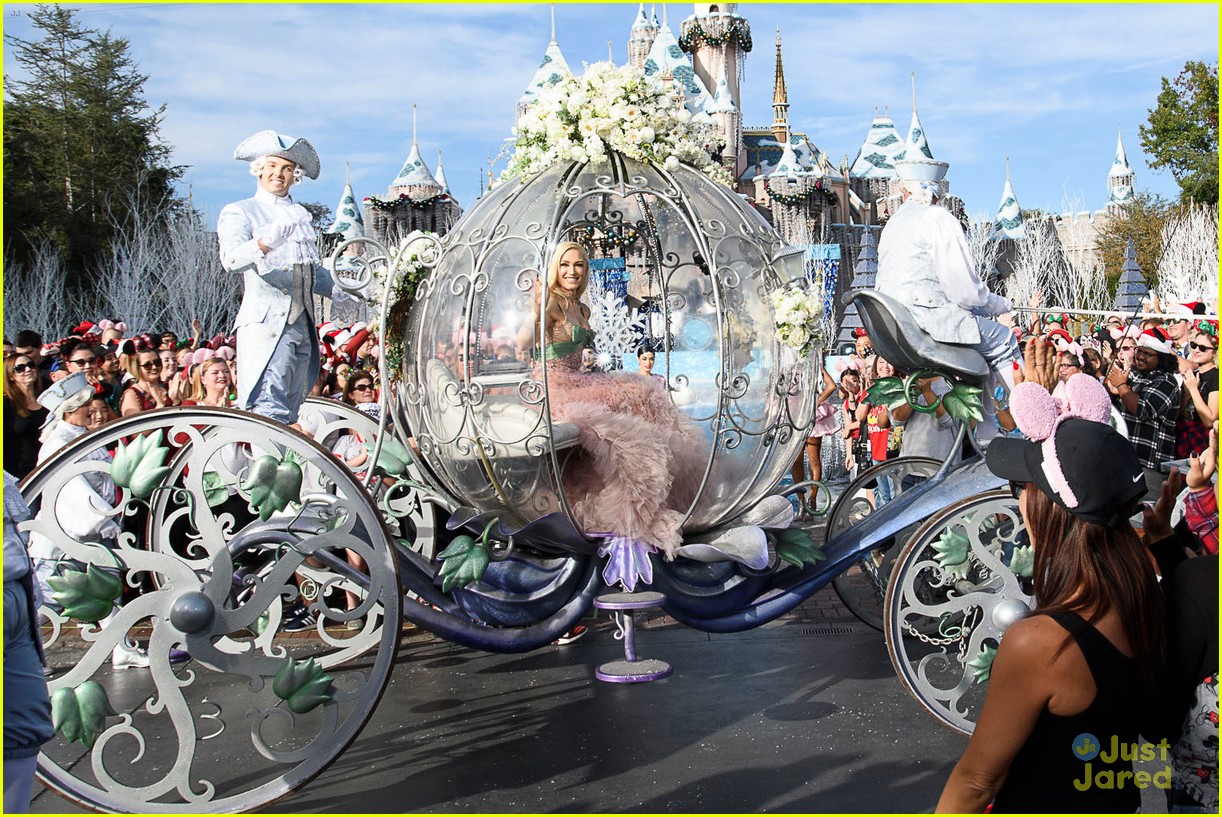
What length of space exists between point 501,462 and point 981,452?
1.92m

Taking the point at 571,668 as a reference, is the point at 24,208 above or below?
above

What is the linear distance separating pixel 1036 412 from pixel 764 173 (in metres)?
51.5

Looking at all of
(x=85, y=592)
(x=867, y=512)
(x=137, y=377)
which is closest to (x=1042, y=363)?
(x=867, y=512)

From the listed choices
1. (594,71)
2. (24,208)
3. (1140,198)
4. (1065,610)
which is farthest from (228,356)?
(1140,198)

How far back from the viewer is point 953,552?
12.7ft

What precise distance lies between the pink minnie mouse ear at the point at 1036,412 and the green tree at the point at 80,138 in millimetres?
30999

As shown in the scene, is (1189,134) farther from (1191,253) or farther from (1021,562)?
(1021,562)

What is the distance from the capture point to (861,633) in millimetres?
5512

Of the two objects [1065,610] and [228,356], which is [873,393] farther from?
[228,356]

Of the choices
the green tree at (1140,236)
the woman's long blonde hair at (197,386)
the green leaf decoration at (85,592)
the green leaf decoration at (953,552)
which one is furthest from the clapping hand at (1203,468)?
the green tree at (1140,236)

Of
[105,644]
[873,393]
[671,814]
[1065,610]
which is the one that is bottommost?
[671,814]

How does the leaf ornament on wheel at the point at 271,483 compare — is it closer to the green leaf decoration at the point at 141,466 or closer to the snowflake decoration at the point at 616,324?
the green leaf decoration at the point at 141,466

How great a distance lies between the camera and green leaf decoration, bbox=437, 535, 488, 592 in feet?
12.3

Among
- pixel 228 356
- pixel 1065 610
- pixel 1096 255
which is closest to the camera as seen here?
pixel 1065 610
